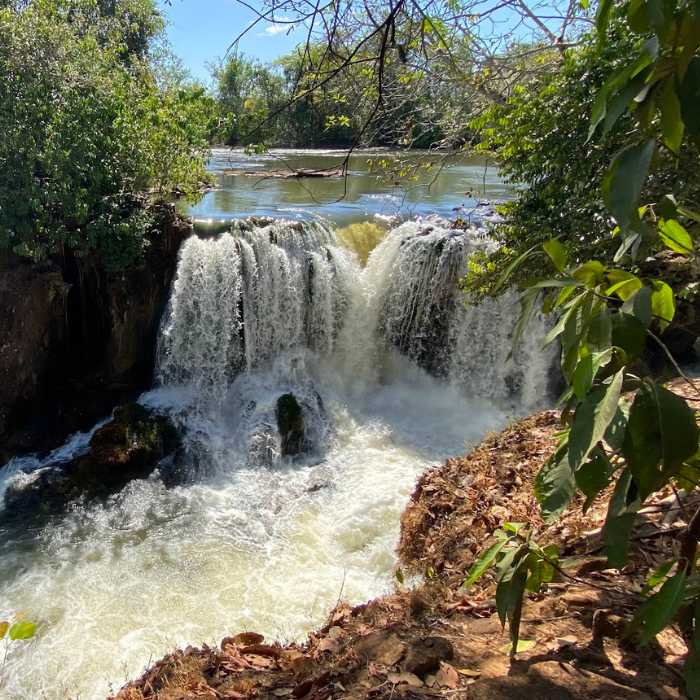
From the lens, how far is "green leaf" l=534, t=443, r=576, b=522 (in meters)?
1.22

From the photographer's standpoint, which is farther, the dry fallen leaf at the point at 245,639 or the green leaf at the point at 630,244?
the dry fallen leaf at the point at 245,639

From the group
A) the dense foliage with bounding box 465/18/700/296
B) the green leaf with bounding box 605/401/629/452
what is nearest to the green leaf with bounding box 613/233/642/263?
the green leaf with bounding box 605/401/629/452

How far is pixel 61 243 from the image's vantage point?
866 centimetres

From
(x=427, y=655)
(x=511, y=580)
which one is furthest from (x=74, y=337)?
(x=511, y=580)

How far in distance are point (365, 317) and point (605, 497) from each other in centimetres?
743

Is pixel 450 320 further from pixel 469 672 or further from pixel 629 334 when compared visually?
pixel 629 334

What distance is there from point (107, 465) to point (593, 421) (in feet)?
25.9

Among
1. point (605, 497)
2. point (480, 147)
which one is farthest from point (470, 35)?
point (605, 497)

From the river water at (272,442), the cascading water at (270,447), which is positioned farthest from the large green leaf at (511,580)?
the river water at (272,442)

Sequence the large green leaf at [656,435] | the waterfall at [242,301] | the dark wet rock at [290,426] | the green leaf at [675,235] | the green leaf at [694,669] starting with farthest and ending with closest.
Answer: the waterfall at [242,301] < the dark wet rock at [290,426] < the green leaf at [675,235] < the green leaf at [694,669] < the large green leaf at [656,435]

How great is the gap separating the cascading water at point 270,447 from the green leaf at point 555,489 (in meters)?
3.99

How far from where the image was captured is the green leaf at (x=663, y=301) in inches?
47.8

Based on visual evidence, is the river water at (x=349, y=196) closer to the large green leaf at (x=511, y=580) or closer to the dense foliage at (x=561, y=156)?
the dense foliage at (x=561, y=156)

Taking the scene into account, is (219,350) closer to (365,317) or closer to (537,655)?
(365,317)
